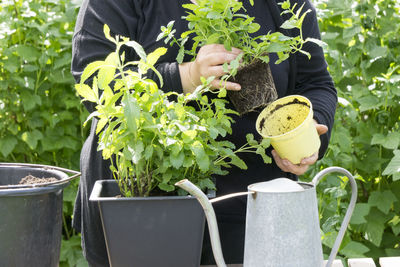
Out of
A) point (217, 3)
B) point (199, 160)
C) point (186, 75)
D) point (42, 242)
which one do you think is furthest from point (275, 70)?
point (42, 242)

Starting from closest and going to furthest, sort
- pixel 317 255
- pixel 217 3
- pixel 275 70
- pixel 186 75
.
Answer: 1. pixel 317 255
2. pixel 217 3
3. pixel 186 75
4. pixel 275 70

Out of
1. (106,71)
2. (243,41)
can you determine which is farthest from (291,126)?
(106,71)

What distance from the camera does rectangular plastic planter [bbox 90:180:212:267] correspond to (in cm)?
101

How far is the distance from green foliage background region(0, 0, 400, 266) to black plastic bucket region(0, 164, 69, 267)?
146 centimetres

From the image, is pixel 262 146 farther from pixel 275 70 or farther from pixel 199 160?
pixel 275 70

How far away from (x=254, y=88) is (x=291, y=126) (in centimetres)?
11

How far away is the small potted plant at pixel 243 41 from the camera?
112cm

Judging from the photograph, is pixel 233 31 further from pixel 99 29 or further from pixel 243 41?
pixel 99 29

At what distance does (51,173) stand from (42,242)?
0.54 ft

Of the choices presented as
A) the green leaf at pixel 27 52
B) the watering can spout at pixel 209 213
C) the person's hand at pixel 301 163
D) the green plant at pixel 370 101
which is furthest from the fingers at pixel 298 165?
the green leaf at pixel 27 52

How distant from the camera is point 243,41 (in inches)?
47.3

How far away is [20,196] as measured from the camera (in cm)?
103

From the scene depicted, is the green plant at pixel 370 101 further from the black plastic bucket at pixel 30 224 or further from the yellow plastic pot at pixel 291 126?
the black plastic bucket at pixel 30 224

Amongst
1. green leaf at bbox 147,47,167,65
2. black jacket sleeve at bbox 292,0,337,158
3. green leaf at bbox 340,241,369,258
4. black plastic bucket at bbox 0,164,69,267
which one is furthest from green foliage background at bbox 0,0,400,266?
green leaf at bbox 147,47,167,65
